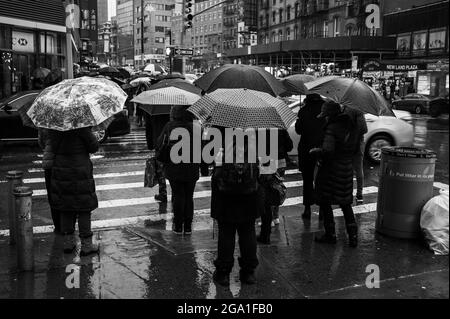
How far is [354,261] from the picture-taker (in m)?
5.87

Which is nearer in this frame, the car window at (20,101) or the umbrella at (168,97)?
the umbrella at (168,97)

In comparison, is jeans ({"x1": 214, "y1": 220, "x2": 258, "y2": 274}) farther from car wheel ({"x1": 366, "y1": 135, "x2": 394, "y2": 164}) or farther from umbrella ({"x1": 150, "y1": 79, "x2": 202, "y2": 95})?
car wheel ({"x1": 366, "y1": 135, "x2": 394, "y2": 164})

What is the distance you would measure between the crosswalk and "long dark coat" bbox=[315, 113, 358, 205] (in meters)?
1.86

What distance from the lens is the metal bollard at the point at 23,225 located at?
5309 mm

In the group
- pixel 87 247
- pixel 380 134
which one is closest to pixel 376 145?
pixel 380 134

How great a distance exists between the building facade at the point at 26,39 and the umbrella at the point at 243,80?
17.6m

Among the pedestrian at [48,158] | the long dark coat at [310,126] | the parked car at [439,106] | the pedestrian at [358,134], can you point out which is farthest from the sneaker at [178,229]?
the parked car at [439,106]

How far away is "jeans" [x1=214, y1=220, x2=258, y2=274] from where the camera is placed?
5.03 meters

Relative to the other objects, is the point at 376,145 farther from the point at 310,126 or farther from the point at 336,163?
the point at 336,163

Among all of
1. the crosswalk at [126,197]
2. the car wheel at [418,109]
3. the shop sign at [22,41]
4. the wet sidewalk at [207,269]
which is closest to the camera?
the wet sidewalk at [207,269]

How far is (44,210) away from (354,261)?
5.12 metres

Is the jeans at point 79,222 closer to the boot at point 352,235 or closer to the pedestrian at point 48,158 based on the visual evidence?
the pedestrian at point 48,158

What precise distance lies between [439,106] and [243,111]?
75.3 inches

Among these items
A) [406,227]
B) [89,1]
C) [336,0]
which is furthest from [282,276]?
[336,0]
